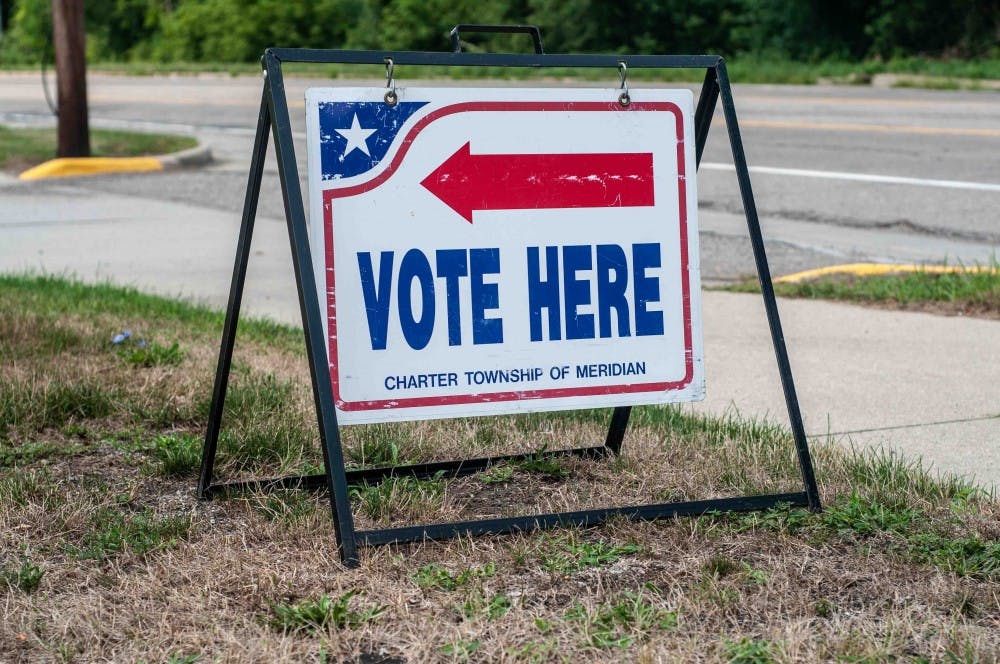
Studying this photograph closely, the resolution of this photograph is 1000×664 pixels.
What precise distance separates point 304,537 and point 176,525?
1.14 ft

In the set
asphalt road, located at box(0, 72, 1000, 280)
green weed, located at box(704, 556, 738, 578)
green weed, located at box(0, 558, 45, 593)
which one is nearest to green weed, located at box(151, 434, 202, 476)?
green weed, located at box(0, 558, 45, 593)

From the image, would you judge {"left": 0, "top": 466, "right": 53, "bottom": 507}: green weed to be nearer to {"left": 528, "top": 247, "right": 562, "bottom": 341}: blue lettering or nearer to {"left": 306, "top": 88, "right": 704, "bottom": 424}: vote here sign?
{"left": 306, "top": 88, "right": 704, "bottom": 424}: vote here sign

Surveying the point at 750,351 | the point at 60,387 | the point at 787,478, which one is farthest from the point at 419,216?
the point at 750,351

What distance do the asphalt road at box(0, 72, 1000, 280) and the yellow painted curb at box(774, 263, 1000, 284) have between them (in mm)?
271

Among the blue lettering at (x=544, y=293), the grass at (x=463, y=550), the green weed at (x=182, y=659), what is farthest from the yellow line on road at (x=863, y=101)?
the green weed at (x=182, y=659)

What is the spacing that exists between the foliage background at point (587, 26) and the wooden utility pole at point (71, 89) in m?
11.0

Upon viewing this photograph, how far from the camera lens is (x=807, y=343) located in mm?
5715

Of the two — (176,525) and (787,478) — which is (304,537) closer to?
(176,525)

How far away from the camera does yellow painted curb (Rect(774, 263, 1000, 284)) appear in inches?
273

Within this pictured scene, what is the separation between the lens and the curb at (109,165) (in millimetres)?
12953

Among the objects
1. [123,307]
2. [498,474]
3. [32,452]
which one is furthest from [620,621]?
[123,307]

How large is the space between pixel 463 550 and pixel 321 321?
659 millimetres

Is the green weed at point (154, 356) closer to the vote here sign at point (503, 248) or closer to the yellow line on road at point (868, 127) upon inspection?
the vote here sign at point (503, 248)

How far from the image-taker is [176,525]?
10.7 feet
